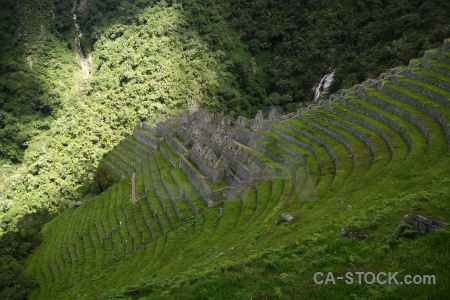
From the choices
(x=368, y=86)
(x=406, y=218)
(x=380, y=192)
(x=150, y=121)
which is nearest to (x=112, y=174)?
(x=150, y=121)

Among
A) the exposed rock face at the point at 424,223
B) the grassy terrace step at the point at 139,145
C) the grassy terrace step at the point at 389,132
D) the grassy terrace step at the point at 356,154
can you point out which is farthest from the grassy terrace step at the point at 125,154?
the exposed rock face at the point at 424,223

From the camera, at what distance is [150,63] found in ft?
209

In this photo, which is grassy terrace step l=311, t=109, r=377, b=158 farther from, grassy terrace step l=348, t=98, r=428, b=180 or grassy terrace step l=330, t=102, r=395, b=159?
grassy terrace step l=348, t=98, r=428, b=180

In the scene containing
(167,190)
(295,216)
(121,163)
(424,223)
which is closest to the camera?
(424,223)

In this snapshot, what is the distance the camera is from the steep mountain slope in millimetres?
9133

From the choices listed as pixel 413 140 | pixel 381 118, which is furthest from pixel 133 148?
pixel 413 140

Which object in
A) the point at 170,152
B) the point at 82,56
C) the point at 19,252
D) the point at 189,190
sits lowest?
the point at 19,252

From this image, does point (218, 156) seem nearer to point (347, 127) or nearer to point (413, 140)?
point (347, 127)

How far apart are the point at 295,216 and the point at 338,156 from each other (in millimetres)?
7634

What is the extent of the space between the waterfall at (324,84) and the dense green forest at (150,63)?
2.25 metres

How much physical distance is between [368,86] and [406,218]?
2486 centimetres

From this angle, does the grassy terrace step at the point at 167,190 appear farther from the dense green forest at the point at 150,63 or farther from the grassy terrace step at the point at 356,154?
the dense green forest at the point at 150,63

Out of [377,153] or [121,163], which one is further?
[121,163]

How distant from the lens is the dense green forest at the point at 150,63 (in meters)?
50.4
